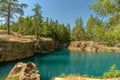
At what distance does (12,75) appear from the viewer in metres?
17.2

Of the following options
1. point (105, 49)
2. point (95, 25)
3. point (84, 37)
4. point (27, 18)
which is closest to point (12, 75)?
point (95, 25)

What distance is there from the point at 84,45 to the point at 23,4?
3492 centimetres

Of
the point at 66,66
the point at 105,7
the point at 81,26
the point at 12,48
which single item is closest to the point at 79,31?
the point at 81,26

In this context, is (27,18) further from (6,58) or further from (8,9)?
(6,58)

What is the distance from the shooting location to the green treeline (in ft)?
47.1

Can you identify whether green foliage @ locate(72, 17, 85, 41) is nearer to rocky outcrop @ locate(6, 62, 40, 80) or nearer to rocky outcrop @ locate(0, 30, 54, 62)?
rocky outcrop @ locate(0, 30, 54, 62)

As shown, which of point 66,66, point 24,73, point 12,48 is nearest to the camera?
point 24,73

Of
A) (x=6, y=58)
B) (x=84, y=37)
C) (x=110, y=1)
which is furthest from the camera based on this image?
(x=84, y=37)

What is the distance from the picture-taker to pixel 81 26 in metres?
84.8

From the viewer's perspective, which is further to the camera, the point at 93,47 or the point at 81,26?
the point at 81,26

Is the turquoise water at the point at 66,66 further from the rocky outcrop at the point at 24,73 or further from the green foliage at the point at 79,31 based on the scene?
the green foliage at the point at 79,31

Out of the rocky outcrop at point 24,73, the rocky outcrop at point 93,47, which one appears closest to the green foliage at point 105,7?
the rocky outcrop at point 24,73

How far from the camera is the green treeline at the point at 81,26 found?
14.4m

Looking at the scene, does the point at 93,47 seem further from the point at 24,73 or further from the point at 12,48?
the point at 24,73
